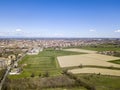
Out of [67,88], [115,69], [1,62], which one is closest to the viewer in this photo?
[67,88]

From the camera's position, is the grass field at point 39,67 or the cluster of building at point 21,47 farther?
the cluster of building at point 21,47

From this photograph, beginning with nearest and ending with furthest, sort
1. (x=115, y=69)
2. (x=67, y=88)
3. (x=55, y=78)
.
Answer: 1. (x=67, y=88)
2. (x=55, y=78)
3. (x=115, y=69)

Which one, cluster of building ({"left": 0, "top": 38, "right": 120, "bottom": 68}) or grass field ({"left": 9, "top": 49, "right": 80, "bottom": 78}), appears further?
cluster of building ({"left": 0, "top": 38, "right": 120, "bottom": 68})

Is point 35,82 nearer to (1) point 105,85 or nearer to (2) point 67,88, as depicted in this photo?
(2) point 67,88

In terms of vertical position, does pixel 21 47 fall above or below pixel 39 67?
below

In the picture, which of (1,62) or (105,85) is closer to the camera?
(105,85)

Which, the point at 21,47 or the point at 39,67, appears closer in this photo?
the point at 39,67

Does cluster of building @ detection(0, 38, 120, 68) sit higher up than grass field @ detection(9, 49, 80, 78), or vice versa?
grass field @ detection(9, 49, 80, 78)

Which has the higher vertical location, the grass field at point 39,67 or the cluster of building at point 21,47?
the grass field at point 39,67

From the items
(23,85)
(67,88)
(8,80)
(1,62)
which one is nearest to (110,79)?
(67,88)
